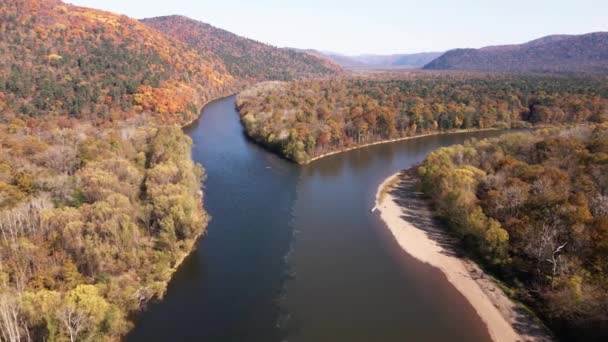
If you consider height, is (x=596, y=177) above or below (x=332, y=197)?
above

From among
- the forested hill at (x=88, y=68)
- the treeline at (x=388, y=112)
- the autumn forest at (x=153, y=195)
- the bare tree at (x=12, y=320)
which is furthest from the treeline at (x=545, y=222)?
the forested hill at (x=88, y=68)

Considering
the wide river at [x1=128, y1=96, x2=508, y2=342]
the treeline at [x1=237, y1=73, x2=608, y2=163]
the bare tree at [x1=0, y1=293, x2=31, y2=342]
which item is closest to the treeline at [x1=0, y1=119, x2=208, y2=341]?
the bare tree at [x1=0, y1=293, x2=31, y2=342]

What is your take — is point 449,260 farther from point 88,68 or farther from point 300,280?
point 88,68

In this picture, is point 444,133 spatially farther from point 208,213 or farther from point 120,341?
point 120,341

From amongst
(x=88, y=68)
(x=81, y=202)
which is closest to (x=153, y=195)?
(x=81, y=202)

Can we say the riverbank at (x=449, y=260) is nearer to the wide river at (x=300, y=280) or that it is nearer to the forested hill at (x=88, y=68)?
the wide river at (x=300, y=280)

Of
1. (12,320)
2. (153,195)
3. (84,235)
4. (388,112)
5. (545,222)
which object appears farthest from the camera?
(388,112)

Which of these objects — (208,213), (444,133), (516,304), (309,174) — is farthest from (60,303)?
(444,133)
